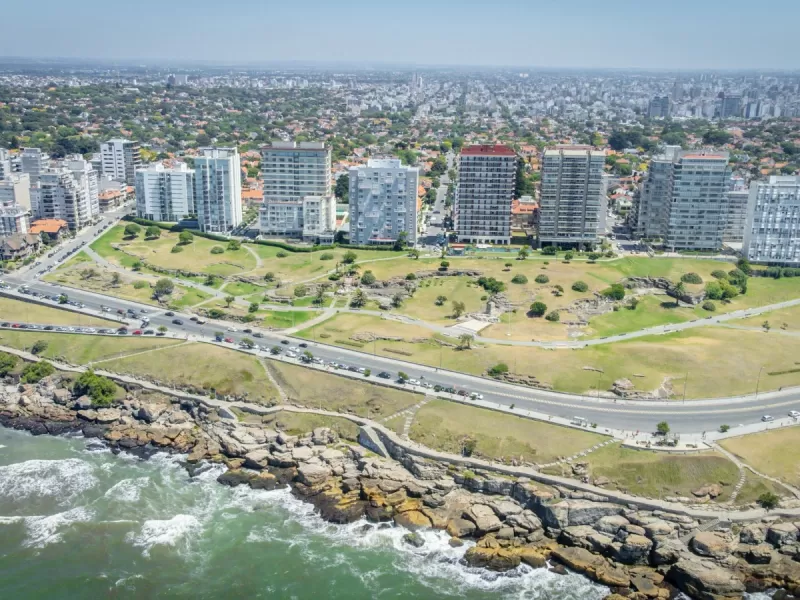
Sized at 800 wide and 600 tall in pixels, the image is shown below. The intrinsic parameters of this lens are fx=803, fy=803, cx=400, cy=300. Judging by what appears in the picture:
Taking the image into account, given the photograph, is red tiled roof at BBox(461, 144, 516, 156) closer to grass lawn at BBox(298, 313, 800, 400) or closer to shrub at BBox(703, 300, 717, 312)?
shrub at BBox(703, 300, 717, 312)

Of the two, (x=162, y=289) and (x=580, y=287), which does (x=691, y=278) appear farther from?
(x=162, y=289)

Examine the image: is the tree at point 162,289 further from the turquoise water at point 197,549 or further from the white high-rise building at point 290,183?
the turquoise water at point 197,549

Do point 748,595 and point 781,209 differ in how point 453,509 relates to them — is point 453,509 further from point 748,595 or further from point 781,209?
point 781,209

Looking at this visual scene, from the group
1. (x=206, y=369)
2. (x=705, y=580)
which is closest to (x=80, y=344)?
(x=206, y=369)

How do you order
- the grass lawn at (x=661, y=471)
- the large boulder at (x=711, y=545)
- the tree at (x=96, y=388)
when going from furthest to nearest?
1. the tree at (x=96, y=388)
2. the grass lawn at (x=661, y=471)
3. the large boulder at (x=711, y=545)

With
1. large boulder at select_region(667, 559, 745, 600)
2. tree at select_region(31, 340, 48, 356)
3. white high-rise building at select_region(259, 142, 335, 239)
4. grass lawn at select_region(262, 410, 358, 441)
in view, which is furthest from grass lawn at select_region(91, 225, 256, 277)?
large boulder at select_region(667, 559, 745, 600)

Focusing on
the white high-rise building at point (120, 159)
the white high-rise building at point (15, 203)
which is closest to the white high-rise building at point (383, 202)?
the white high-rise building at point (15, 203)

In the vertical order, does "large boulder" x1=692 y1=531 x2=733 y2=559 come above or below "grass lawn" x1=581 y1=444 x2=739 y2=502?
below

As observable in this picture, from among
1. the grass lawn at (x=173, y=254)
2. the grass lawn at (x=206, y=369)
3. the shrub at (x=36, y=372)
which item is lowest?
the shrub at (x=36, y=372)
